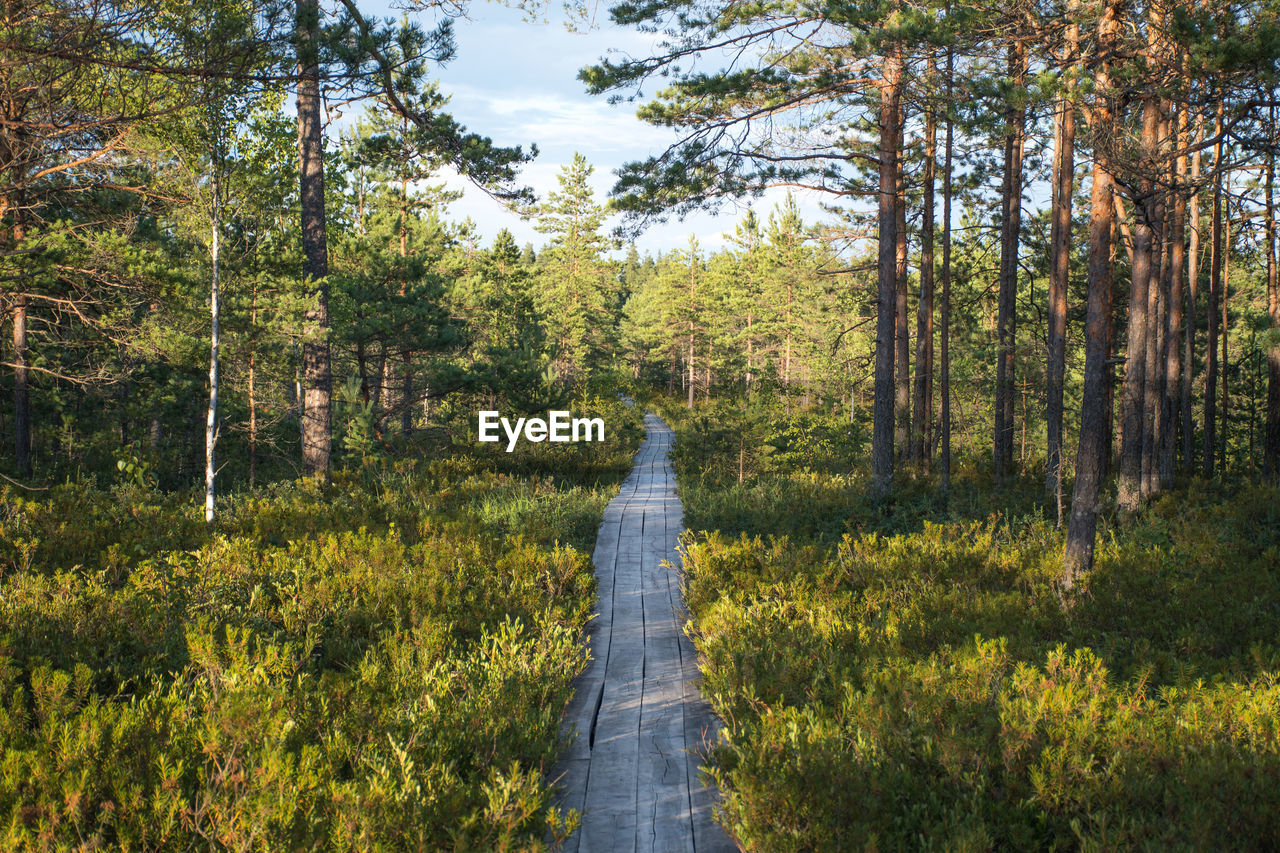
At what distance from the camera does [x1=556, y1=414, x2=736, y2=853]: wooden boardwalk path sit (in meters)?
3.95

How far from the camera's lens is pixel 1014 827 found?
3.42 meters

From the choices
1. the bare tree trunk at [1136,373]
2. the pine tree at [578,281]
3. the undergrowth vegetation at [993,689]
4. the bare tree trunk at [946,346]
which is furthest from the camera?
the pine tree at [578,281]

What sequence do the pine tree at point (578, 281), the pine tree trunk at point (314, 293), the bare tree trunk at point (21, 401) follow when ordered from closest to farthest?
the pine tree trunk at point (314, 293) < the bare tree trunk at point (21, 401) < the pine tree at point (578, 281)

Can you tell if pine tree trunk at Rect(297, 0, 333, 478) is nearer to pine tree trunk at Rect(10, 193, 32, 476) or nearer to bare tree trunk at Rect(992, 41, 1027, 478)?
pine tree trunk at Rect(10, 193, 32, 476)

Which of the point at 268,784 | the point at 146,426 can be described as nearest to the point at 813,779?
the point at 268,784

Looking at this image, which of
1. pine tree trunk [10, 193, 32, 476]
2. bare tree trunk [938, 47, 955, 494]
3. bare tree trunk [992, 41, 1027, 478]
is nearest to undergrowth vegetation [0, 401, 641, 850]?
pine tree trunk [10, 193, 32, 476]

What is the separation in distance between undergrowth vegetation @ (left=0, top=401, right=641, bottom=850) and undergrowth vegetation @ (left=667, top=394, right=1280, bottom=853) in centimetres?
127

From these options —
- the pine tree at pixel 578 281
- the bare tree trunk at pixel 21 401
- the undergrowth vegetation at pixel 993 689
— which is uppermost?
the pine tree at pixel 578 281

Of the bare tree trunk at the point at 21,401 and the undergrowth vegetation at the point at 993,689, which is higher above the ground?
the bare tree trunk at the point at 21,401

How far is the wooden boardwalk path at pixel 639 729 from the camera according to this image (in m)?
3.95

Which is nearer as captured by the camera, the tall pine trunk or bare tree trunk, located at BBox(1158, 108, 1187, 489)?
the tall pine trunk

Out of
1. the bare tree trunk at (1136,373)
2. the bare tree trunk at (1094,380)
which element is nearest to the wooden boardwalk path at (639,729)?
the bare tree trunk at (1094,380)

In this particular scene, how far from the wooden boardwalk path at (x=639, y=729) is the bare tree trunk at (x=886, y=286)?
5232mm

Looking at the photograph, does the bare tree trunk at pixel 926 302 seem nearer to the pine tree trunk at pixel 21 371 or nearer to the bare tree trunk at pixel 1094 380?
the bare tree trunk at pixel 1094 380
